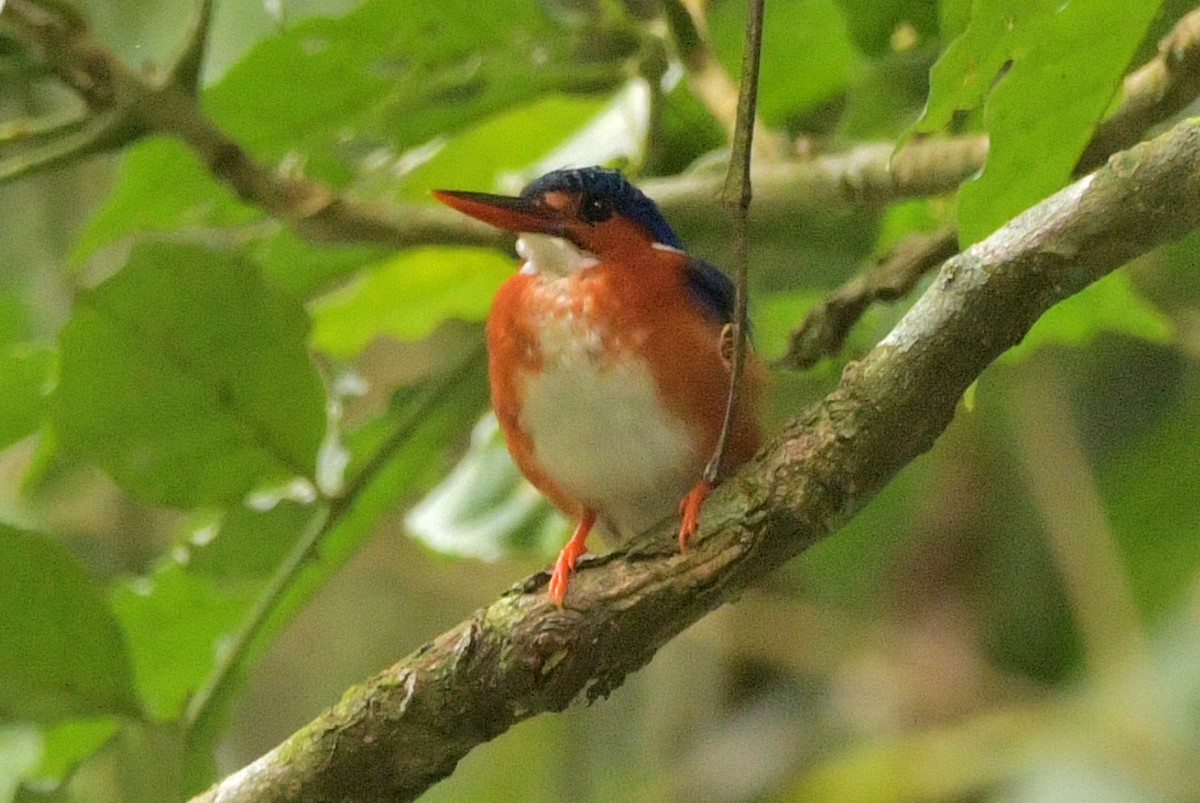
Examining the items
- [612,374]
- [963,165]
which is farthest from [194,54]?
[963,165]

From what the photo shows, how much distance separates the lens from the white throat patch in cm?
154

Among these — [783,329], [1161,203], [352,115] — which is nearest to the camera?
[1161,203]

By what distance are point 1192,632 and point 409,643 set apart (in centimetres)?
219

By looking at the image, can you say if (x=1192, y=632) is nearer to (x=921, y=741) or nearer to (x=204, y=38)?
(x=921, y=741)

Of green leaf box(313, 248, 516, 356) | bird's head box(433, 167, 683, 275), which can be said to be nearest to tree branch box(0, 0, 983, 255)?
bird's head box(433, 167, 683, 275)

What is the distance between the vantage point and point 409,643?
3895mm

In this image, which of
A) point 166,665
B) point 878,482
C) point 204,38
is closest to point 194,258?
point 204,38

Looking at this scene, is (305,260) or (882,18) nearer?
(882,18)

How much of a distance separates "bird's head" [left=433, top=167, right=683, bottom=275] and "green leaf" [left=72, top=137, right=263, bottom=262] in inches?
16.3

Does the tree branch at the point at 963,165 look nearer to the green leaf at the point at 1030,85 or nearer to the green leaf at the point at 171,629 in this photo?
the green leaf at the point at 1030,85

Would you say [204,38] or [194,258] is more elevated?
[204,38]

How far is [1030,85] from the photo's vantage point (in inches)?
40.9

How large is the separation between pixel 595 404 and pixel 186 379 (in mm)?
450

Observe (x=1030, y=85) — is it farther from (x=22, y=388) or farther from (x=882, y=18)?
(x=22, y=388)
